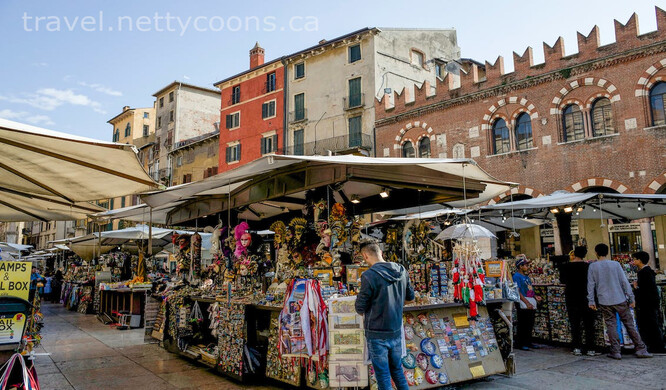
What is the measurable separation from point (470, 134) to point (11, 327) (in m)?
18.8

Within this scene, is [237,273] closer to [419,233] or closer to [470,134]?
[419,233]

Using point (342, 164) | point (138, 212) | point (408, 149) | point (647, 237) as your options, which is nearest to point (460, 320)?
point (342, 164)

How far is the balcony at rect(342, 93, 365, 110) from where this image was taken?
25.2 m

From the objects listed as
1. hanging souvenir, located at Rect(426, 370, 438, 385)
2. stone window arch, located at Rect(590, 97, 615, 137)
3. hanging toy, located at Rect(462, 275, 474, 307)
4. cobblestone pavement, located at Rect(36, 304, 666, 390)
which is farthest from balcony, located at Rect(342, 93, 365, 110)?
hanging souvenir, located at Rect(426, 370, 438, 385)

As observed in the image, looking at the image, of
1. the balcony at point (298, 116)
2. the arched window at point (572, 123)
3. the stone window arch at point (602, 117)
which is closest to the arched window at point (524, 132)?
the arched window at point (572, 123)

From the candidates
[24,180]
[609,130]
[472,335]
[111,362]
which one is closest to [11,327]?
[24,180]

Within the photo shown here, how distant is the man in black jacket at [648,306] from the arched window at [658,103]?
35.6 feet

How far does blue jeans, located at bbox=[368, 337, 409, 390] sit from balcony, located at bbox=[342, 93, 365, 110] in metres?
21.5

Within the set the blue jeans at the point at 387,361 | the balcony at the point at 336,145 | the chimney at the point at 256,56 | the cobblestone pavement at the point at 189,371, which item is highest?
the chimney at the point at 256,56

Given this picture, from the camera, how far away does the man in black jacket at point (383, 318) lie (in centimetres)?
432

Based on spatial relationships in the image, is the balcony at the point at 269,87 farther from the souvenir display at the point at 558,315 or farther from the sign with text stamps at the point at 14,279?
the sign with text stamps at the point at 14,279

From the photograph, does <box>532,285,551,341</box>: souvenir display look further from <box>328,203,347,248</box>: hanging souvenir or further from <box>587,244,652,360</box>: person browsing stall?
<box>328,203,347,248</box>: hanging souvenir

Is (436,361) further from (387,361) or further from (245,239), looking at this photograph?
(245,239)

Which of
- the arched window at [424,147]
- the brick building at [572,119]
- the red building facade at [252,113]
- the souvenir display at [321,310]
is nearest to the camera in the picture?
the souvenir display at [321,310]
